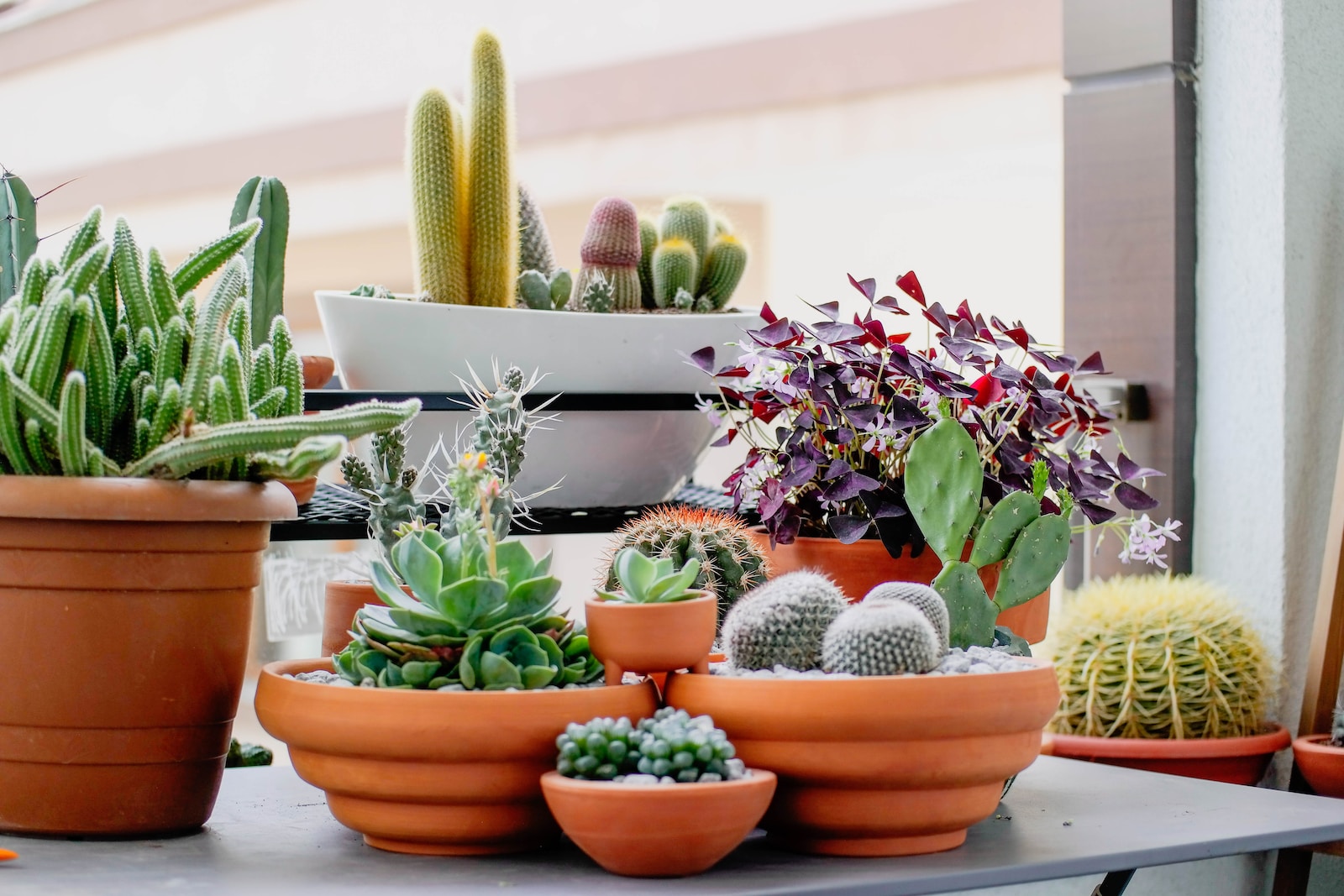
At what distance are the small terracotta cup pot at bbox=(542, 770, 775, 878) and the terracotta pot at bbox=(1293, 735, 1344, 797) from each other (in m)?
0.91

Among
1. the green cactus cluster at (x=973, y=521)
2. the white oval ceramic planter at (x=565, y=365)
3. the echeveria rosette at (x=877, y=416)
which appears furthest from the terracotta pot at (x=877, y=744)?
the white oval ceramic planter at (x=565, y=365)

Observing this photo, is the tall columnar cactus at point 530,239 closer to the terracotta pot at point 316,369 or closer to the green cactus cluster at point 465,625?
the terracotta pot at point 316,369

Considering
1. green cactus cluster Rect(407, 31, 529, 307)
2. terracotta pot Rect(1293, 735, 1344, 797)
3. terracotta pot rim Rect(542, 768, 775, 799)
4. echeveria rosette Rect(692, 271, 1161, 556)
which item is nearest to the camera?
terracotta pot rim Rect(542, 768, 775, 799)

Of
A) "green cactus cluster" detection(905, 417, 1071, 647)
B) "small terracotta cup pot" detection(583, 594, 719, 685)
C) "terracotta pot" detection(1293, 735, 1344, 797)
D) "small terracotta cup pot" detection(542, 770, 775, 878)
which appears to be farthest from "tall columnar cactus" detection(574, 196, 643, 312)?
"terracotta pot" detection(1293, 735, 1344, 797)

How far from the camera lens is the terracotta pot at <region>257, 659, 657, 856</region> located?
666mm

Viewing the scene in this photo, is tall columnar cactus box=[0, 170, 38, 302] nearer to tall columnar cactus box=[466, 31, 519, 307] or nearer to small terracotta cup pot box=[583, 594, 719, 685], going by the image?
tall columnar cactus box=[466, 31, 519, 307]

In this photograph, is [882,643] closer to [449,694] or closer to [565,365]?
[449,694]

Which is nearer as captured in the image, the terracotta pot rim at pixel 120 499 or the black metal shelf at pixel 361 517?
the terracotta pot rim at pixel 120 499

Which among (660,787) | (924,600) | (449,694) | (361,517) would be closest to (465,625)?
(449,694)

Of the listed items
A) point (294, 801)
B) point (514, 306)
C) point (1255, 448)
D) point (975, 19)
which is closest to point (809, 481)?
point (514, 306)

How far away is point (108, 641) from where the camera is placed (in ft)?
2.40

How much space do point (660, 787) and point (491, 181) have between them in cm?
62

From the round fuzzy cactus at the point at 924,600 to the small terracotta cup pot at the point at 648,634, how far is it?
11 cm

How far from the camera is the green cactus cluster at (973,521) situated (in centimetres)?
86
